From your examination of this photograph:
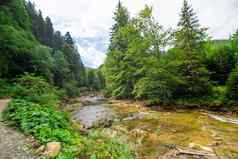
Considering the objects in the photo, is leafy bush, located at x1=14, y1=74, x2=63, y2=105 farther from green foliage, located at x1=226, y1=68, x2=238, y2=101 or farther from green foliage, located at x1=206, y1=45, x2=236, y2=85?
green foliage, located at x1=206, y1=45, x2=236, y2=85

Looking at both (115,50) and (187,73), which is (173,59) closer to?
(187,73)

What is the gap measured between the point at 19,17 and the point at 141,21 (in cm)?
1418

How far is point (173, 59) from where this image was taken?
22.3m

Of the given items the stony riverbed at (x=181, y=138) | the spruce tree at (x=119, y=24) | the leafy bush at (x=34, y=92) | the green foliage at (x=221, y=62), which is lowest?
the stony riverbed at (x=181, y=138)

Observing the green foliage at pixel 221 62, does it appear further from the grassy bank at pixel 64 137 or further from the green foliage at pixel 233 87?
the grassy bank at pixel 64 137

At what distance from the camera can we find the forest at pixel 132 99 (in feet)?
21.9

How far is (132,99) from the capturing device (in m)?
29.3

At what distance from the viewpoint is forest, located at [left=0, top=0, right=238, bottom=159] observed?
6.68m

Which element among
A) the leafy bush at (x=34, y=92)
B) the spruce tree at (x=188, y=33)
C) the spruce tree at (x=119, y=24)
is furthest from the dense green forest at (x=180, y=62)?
the leafy bush at (x=34, y=92)

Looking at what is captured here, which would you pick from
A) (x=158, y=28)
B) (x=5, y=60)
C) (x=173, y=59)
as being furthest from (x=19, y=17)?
(x=173, y=59)

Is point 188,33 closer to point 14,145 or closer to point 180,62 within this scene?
point 180,62

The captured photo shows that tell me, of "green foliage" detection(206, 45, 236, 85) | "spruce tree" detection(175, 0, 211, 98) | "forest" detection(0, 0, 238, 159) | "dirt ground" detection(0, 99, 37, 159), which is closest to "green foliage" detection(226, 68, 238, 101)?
"forest" detection(0, 0, 238, 159)

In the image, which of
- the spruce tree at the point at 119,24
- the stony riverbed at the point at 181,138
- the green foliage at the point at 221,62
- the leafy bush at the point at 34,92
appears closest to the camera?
the stony riverbed at the point at 181,138

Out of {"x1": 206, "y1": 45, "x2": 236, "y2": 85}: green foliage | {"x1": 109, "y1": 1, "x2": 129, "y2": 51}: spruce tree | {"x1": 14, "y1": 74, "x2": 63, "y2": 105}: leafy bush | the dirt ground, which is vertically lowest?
the dirt ground
